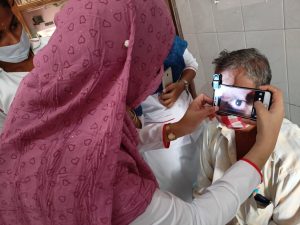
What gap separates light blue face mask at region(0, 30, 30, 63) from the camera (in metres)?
1.06

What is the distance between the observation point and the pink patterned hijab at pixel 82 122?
1.54 ft

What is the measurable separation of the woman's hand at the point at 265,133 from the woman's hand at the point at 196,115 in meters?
0.18

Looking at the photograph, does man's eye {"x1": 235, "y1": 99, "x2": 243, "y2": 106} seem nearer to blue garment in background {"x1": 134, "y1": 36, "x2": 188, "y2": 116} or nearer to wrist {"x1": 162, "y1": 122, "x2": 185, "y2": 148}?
wrist {"x1": 162, "y1": 122, "x2": 185, "y2": 148}

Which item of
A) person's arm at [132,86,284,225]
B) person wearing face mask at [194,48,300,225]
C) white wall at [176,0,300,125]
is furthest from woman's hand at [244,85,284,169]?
white wall at [176,0,300,125]

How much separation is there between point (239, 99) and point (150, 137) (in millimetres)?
368

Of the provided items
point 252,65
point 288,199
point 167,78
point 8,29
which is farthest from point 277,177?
point 8,29

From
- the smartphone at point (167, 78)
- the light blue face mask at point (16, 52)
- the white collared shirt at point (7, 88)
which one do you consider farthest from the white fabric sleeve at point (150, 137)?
the light blue face mask at point (16, 52)

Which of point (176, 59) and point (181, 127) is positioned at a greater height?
point (176, 59)

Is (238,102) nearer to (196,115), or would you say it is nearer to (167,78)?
(196,115)

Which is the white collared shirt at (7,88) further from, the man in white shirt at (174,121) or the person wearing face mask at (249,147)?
the person wearing face mask at (249,147)

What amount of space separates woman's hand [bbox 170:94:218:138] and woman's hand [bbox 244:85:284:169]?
0.18 metres

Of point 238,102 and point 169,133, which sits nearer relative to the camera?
point 238,102

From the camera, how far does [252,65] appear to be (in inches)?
33.9

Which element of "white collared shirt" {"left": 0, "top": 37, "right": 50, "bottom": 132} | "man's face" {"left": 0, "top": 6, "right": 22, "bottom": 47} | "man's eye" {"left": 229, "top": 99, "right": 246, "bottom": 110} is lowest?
"man's eye" {"left": 229, "top": 99, "right": 246, "bottom": 110}
